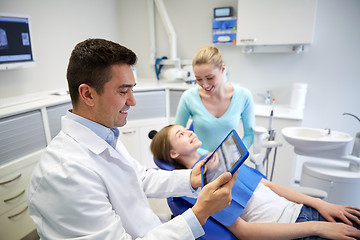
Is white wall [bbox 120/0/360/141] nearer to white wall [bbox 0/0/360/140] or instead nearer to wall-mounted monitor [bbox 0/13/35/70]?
white wall [bbox 0/0/360/140]

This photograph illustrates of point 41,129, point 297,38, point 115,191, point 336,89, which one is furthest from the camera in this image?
point 336,89

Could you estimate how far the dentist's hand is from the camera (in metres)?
0.84

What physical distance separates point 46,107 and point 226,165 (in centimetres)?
165

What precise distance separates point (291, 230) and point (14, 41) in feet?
7.68

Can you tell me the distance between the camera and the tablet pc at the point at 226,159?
82cm

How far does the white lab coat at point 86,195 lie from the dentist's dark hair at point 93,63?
6.5 inches

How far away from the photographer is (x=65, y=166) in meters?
0.77

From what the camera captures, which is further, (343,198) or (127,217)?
(343,198)

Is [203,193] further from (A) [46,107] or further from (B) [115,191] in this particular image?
(A) [46,107]

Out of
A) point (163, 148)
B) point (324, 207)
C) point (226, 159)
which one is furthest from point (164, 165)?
point (324, 207)

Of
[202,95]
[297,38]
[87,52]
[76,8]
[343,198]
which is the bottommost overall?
[343,198]

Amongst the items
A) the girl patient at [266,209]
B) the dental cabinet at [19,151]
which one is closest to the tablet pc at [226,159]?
the girl patient at [266,209]

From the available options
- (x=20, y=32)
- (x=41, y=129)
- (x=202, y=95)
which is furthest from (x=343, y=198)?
(x=20, y=32)

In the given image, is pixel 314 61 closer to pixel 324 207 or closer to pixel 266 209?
pixel 324 207
